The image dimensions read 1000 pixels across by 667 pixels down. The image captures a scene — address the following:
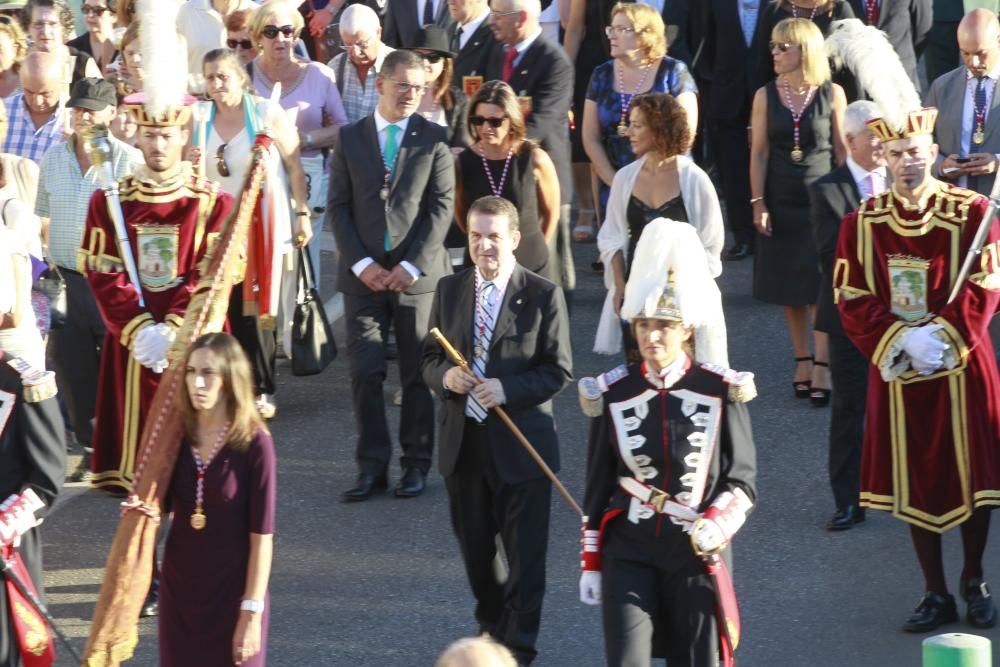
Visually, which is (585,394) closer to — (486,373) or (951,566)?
(486,373)

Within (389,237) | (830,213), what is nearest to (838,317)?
(830,213)

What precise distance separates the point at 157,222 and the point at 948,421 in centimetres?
345

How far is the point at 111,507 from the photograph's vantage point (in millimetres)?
9844

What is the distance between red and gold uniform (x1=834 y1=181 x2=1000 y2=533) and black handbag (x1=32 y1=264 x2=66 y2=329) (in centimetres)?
375

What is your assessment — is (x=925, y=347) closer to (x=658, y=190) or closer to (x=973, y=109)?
(x=658, y=190)

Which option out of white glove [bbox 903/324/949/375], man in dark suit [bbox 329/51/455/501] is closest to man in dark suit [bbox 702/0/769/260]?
man in dark suit [bbox 329/51/455/501]

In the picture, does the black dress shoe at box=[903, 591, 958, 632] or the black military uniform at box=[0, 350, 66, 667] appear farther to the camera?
the black dress shoe at box=[903, 591, 958, 632]

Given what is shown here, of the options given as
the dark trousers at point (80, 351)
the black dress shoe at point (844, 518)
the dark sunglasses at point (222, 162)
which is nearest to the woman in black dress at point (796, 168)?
the black dress shoe at point (844, 518)

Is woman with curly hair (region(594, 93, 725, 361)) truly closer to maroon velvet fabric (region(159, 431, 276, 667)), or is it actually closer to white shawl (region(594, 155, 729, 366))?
white shawl (region(594, 155, 729, 366))

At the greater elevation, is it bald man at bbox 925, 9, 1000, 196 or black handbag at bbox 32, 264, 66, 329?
bald man at bbox 925, 9, 1000, 196

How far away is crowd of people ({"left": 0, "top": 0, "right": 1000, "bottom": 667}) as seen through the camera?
6449mm

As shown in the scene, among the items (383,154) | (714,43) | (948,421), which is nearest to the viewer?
(948,421)

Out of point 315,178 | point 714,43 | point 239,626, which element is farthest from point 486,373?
point 714,43

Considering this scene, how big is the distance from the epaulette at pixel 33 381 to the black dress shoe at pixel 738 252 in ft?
24.2
